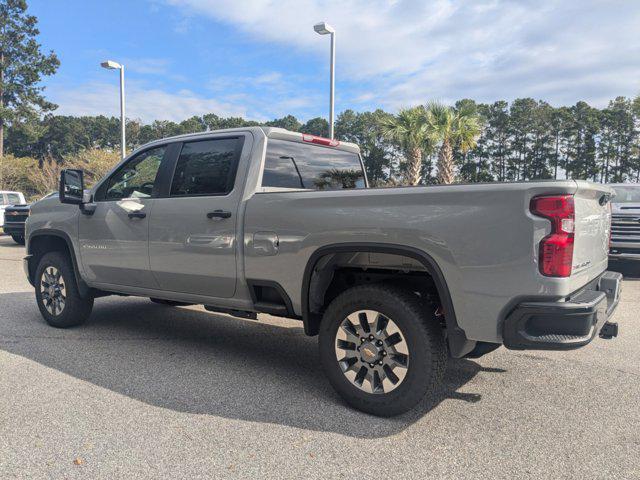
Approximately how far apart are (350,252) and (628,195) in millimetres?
8712

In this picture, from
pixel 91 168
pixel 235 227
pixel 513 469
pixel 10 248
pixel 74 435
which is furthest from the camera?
pixel 91 168

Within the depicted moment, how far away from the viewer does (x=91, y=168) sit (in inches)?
1312

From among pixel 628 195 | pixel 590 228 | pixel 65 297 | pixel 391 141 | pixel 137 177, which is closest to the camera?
pixel 590 228

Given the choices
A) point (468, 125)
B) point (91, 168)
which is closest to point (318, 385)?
point (468, 125)

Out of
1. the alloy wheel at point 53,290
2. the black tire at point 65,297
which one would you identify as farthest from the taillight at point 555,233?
the alloy wheel at point 53,290

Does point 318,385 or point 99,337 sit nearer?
point 318,385

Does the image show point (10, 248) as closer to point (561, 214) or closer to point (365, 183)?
point (365, 183)

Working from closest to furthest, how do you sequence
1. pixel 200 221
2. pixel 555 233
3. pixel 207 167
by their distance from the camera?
pixel 555 233 → pixel 200 221 → pixel 207 167

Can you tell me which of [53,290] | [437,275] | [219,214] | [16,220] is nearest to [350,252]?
[437,275]

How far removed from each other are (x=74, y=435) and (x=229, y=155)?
7.56 feet

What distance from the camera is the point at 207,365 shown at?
433cm

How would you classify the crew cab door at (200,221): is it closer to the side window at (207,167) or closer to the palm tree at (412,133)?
the side window at (207,167)

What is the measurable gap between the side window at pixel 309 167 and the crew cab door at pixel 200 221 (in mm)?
262

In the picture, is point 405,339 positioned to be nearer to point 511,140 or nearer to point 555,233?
point 555,233
